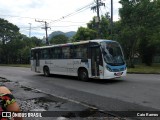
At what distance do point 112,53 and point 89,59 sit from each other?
1543 mm

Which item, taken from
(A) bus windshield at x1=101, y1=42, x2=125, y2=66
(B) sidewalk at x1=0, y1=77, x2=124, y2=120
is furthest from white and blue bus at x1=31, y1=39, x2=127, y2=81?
(B) sidewalk at x1=0, y1=77, x2=124, y2=120

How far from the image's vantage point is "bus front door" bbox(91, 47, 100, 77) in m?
15.3

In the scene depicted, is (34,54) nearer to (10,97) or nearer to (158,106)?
(158,106)

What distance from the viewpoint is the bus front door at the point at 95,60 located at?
15.3 meters

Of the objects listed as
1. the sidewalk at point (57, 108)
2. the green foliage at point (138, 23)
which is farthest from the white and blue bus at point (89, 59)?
the green foliage at point (138, 23)

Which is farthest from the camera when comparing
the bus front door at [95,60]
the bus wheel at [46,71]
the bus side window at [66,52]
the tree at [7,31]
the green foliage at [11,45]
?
the tree at [7,31]

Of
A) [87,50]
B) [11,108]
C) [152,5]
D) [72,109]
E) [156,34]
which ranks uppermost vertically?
[152,5]

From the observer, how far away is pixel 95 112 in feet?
25.6

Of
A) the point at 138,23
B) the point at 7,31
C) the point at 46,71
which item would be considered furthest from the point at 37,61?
the point at 7,31

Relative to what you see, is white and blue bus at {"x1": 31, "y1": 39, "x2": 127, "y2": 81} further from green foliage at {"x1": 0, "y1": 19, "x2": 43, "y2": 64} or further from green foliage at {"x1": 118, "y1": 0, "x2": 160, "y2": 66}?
green foliage at {"x1": 0, "y1": 19, "x2": 43, "y2": 64}

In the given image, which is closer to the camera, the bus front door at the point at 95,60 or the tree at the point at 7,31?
the bus front door at the point at 95,60

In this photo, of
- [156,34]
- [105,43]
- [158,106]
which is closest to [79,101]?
[158,106]

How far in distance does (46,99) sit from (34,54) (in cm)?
1333

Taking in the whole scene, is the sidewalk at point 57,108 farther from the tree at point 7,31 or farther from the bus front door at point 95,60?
the tree at point 7,31
